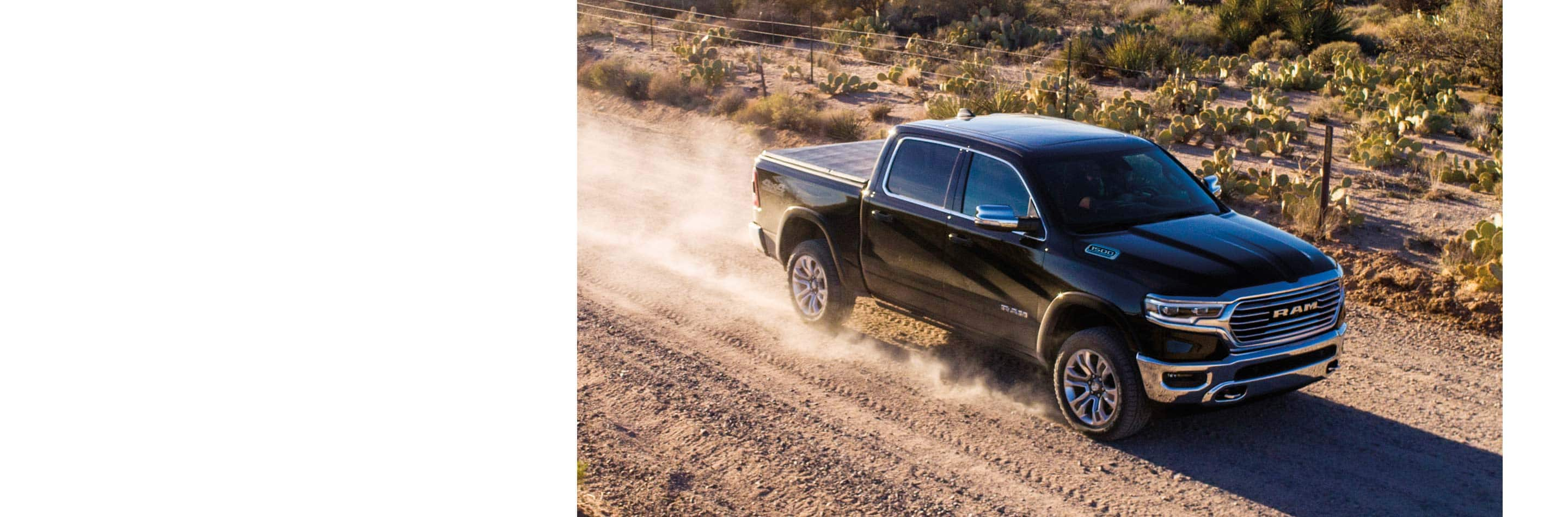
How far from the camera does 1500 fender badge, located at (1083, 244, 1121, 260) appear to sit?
20.4ft

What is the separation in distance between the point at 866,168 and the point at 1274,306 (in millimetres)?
2937

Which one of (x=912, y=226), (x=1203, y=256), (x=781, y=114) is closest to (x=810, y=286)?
(x=912, y=226)

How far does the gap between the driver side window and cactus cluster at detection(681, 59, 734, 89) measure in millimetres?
13493

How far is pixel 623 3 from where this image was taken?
29391mm

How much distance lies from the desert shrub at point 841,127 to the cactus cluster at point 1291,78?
6.17 meters

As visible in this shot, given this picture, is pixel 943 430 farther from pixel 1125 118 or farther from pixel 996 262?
pixel 1125 118

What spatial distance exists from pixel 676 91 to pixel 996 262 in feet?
45.4

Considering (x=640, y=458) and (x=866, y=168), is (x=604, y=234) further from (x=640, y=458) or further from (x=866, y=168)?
(x=640, y=458)

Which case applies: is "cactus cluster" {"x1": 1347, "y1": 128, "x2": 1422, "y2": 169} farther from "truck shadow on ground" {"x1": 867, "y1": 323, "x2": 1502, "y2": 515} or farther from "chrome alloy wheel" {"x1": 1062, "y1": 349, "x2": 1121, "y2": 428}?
Answer: "chrome alloy wheel" {"x1": 1062, "y1": 349, "x2": 1121, "y2": 428}

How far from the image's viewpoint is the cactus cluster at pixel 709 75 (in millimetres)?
20375

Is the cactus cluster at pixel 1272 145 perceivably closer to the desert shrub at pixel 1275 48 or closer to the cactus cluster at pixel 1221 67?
the cactus cluster at pixel 1221 67

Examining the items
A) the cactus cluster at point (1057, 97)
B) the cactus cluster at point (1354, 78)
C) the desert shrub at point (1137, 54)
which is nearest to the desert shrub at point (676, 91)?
the cactus cluster at point (1057, 97)

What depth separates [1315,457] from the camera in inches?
243
